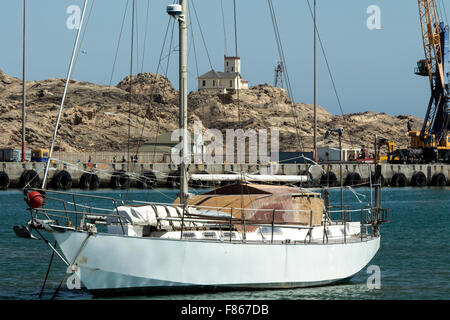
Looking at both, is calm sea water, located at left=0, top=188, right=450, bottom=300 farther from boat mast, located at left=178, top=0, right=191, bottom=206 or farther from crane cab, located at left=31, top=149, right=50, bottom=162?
crane cab, located at left=31, top=149, right=50, bottom=162

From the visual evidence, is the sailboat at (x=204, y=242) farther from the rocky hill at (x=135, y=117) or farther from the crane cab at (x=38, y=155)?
the rocky hill at (x=135, y=117)

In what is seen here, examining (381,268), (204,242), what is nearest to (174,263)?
(204,242)

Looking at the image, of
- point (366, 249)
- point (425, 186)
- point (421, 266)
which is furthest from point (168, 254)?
point (425, 186)

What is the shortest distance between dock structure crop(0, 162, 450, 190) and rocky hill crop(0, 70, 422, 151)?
2567cm

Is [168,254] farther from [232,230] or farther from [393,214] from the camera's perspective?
[393,214]

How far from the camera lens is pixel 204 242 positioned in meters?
18.8

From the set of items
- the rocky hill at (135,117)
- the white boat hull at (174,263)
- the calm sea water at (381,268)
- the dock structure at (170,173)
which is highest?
the rocky hill at (135,117)

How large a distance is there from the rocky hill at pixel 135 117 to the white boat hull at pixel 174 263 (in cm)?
8914

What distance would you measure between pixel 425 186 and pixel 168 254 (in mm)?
74303

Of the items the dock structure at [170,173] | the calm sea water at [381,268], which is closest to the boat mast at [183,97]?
the calm sea water at [381,268]

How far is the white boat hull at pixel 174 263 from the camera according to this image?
18.4 meters

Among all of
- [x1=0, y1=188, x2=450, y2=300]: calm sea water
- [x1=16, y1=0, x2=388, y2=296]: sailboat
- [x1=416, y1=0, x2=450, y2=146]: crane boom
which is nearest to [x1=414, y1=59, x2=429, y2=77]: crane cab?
[x1=416, y1=0, x2=450, y2=146]: crane boom
